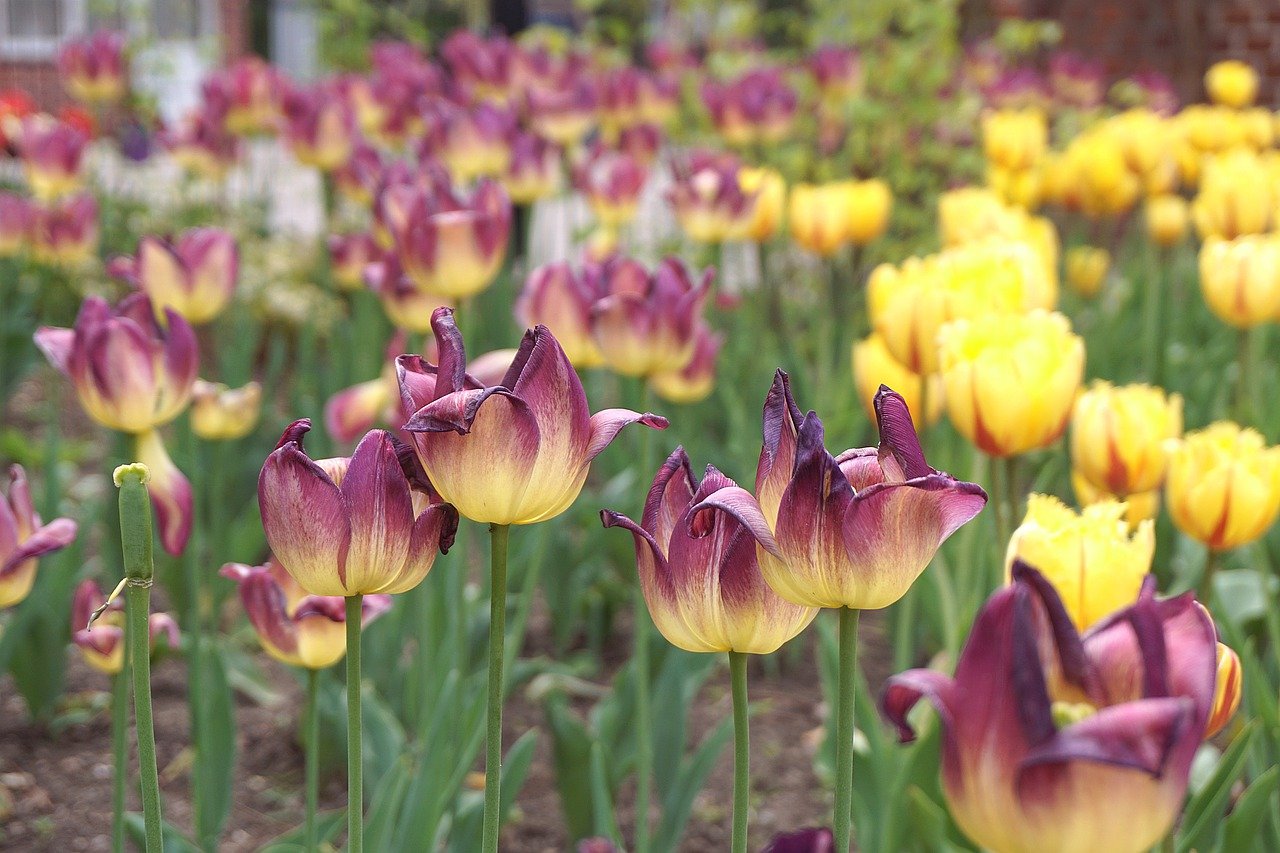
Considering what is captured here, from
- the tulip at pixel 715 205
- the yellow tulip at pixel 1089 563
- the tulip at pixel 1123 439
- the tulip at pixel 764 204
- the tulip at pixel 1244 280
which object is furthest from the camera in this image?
the tulip at pixel 764 204

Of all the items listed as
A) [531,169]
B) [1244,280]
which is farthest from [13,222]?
[1244,280]

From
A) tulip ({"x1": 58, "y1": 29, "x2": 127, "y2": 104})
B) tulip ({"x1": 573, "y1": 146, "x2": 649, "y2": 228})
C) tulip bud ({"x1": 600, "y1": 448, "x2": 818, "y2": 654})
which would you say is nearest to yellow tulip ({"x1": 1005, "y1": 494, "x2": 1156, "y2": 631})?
tulip bud ({"x1": 600, "y1": 448, "x2": 818, "y2": 654})

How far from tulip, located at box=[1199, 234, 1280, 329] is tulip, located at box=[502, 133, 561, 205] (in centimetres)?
139

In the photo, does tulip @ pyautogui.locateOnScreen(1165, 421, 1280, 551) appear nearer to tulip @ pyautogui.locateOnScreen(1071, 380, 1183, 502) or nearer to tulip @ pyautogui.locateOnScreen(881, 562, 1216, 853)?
tulip @ pyautogui.locateOnScreen(1071, 380, 1183, 502)

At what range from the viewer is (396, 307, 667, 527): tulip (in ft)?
2.52

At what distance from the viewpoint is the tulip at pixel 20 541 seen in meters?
→ 1.08

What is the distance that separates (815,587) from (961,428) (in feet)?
2.14

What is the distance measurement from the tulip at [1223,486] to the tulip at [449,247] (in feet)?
3.04

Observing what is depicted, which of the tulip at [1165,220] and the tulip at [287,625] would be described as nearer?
the tulip at [287,625]

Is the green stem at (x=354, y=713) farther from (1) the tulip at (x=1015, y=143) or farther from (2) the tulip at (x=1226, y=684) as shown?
(1) the tulip at (x=1015, y=143)

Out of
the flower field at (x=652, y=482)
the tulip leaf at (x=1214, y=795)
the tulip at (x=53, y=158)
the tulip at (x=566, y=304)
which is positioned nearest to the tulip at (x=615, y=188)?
the flower field at (x=652, y=482)

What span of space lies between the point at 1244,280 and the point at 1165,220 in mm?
1741

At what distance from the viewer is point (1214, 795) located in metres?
1.21

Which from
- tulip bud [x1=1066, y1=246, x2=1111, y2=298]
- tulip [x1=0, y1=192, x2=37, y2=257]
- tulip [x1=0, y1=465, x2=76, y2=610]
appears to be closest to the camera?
tulip [x1=0, y1=465, x2=76, y2=610]
